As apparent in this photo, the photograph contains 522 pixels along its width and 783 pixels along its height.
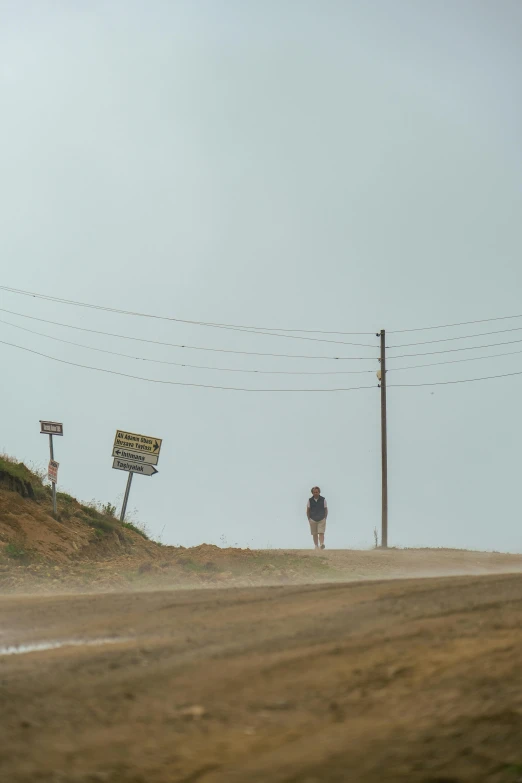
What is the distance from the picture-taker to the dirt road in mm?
4098

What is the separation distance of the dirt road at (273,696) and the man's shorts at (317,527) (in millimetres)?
19030

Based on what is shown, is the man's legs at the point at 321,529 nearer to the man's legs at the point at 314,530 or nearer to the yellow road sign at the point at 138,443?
the man's legs at the point at 314,530

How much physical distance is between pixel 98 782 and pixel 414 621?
13.0ft

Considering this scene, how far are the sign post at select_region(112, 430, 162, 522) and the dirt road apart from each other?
24.5 meters

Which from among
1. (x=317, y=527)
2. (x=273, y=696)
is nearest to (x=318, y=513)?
(x=317, y=527)

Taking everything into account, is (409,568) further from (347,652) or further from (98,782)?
(98,782)

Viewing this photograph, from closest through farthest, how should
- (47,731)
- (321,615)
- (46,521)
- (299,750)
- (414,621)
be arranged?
(299,750)
(47,731)
(414,621)
(321,615)
(46,521)

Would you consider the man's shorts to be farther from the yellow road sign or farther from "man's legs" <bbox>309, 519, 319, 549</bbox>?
the yellow road sign

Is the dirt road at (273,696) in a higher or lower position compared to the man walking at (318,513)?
lower

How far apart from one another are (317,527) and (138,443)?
28.6 feet

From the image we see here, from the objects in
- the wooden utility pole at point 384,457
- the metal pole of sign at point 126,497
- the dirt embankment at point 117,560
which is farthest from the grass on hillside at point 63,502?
the wooden utility pole at point 384,457

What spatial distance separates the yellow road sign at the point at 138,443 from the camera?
108 feet

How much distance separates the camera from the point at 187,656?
20.6ft

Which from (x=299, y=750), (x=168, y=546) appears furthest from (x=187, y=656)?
(x=168, y=546)
